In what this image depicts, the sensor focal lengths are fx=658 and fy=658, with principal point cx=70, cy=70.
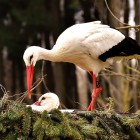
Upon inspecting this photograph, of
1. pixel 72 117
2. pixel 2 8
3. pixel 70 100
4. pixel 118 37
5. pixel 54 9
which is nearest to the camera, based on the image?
pixel 72 117

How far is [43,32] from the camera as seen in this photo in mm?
30953

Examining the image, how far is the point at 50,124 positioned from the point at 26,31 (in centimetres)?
2468

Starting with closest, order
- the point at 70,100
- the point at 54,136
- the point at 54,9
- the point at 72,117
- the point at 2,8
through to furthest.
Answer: the point at 54,136
the point at 72,117
the point at 70,100
the point at 54,9
the point at 2,8

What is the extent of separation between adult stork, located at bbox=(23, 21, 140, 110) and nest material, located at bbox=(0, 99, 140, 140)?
3.08 meters

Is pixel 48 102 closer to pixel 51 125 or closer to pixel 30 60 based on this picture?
pixel 30 60

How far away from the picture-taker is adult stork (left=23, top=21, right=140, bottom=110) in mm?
10406

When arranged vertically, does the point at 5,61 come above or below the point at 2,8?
below

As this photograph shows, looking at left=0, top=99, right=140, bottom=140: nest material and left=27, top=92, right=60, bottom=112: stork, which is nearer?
left=0, top=99, right=140, bottom=140: nest material

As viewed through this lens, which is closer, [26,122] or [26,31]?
[26,122]

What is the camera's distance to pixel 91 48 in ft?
34.9

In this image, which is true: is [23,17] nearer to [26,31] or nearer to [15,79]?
[26,31]

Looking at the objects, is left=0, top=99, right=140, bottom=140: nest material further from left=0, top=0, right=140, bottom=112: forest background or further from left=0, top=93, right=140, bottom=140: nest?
left=0, top=0, right=140, bottom=112: forest background

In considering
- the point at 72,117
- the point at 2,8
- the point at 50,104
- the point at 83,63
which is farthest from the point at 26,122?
the point at 2,8

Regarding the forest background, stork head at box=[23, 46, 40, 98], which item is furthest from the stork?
the forest background
